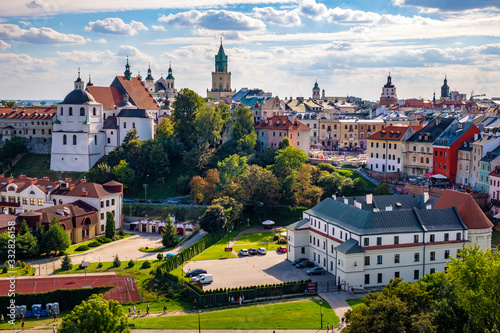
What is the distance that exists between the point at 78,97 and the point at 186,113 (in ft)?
59.9

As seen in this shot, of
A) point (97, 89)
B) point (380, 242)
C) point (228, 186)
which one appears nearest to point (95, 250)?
point (228, 186)

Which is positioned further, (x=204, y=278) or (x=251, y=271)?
(x=251, y=271)

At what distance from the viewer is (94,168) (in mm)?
90125

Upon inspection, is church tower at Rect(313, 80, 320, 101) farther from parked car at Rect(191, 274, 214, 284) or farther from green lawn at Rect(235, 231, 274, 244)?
parked car at Rect(191, 274, 214, 284)

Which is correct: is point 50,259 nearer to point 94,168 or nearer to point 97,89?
point 94,168

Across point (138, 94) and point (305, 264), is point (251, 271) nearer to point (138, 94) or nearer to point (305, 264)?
point (305, 264)

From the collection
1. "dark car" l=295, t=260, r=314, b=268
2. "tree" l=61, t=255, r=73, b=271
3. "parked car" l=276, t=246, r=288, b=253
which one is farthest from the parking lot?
"tree" l=61, t=255, r=73, b=271

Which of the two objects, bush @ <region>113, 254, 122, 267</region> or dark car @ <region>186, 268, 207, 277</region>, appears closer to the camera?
dark car @ <region>186, 268, 207, 277</region>

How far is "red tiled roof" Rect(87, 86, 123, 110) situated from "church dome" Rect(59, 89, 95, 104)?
3054 mm

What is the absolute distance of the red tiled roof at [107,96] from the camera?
330ft

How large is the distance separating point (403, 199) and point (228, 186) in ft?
81.7

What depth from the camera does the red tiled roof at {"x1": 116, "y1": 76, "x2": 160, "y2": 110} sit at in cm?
10669

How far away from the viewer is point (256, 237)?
2719 inches

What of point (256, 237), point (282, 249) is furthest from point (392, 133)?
point (282, 249)
